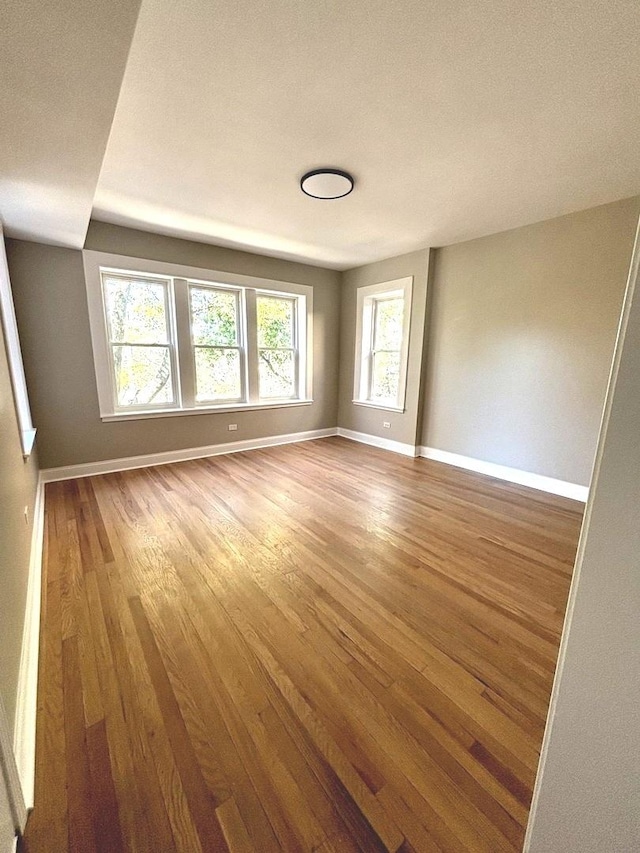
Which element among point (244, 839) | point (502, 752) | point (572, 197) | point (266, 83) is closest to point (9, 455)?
point (244, 839)

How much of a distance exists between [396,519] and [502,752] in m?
1.68

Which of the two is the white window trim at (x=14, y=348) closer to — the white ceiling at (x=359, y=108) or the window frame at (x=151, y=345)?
the white ceiling at (x=359, y=108)

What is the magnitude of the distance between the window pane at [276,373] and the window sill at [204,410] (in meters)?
0.18

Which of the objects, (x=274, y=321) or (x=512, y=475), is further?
(x=274, y=321)

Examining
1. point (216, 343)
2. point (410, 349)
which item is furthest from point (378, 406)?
point (216, 343)

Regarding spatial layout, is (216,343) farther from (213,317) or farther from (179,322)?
(179,322)

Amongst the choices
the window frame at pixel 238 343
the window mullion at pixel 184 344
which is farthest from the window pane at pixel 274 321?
the window mullion at pixel 184 344

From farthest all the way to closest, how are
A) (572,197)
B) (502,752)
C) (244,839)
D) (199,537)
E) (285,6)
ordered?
(572,197)
(199,537)
(285,6)
(502,752)
(244,839)

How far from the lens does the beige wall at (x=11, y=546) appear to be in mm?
1064

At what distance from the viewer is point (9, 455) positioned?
1.67 metres

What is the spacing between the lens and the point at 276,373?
4965mm

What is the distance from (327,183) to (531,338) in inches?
96.6

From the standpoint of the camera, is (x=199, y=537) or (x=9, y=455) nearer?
(x=9, y=455)

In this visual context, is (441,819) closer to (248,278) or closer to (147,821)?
(147,821)
